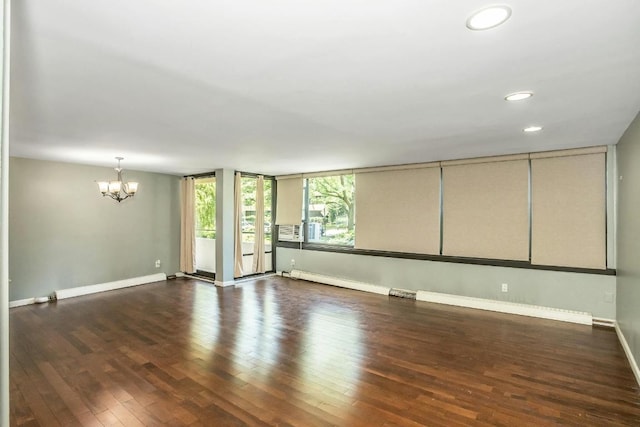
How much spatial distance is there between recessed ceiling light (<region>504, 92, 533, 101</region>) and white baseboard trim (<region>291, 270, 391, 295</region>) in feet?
13.3

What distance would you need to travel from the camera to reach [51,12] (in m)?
1.41

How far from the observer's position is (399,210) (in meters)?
5.90

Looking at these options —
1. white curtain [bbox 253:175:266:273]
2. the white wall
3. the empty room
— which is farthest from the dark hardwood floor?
white curtain [bbox 253:175:266:273]

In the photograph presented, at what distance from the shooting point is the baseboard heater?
4.31 metres

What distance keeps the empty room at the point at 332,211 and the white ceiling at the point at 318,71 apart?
2 centimetres

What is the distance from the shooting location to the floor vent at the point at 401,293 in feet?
18.4

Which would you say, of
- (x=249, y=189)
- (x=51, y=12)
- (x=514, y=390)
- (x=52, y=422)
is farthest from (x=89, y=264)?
(x=514, y=390)

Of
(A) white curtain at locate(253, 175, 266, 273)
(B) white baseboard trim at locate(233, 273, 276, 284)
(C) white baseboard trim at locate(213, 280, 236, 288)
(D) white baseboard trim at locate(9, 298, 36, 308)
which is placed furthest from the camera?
(A) white curtain at locate(253, 175, 266, 273)

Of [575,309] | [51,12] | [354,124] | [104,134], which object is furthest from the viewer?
[575,309]

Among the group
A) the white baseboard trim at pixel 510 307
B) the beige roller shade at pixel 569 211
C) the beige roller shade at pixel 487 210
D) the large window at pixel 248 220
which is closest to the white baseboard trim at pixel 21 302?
the large window at pixel 248 220

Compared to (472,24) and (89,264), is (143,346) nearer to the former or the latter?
(89,264)

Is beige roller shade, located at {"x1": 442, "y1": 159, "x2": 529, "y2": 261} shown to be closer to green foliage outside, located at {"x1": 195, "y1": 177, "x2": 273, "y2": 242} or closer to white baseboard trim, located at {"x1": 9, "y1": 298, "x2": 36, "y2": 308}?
green foliage outside, located at {"x1": 195, "y1": 177, "x2": 273, "y2": 242}

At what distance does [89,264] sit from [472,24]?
6.84m

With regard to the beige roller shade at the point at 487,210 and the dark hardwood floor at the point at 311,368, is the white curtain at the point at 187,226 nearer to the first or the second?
the dark hardwood floor at the point at 311,368
